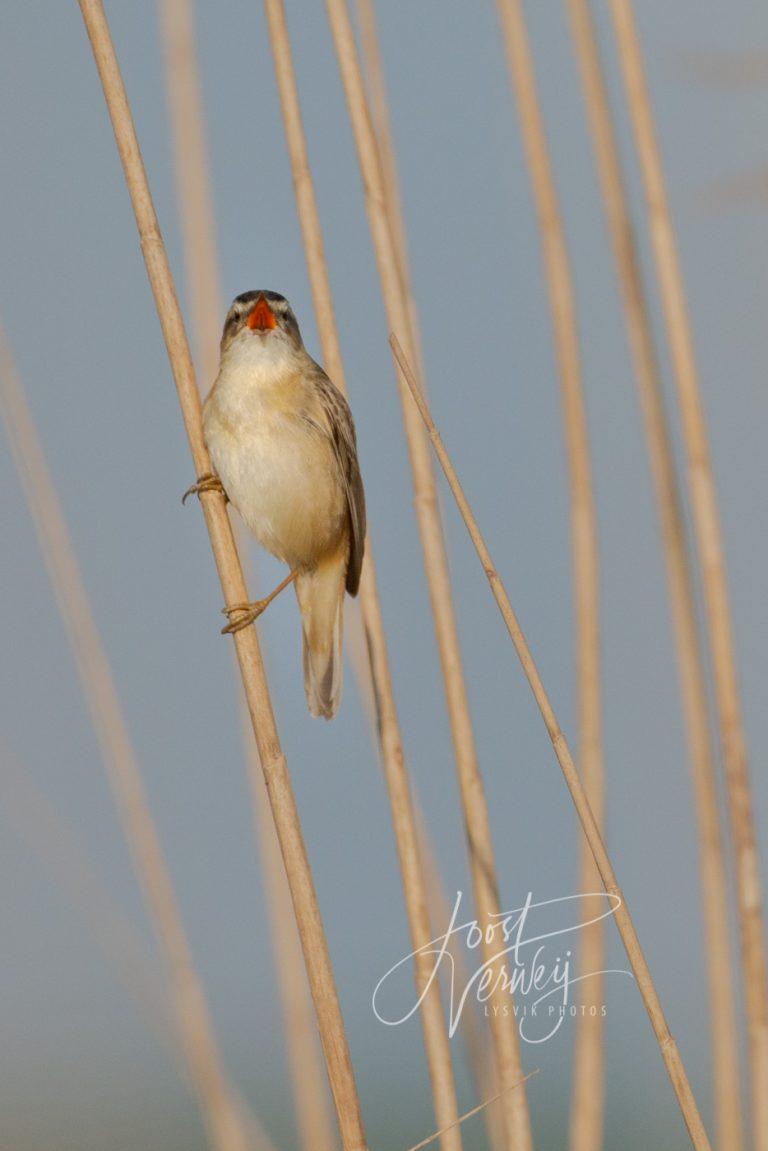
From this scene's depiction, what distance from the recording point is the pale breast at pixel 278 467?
2305mm

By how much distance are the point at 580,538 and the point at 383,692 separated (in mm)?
464

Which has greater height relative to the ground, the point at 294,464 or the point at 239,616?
the point at 294,464

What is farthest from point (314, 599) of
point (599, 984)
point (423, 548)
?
point (599, 984)

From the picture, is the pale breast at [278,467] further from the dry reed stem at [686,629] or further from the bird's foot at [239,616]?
the dry reed stem at [686,629]

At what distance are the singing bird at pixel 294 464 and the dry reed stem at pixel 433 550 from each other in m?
0.33

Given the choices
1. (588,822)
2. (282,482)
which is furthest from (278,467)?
(588,822)

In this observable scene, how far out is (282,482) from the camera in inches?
94.6

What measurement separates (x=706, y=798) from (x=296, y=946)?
0.86 m

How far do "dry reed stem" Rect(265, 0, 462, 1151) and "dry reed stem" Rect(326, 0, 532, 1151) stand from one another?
0.10 m

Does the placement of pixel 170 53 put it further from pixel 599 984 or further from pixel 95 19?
pixel 599 984

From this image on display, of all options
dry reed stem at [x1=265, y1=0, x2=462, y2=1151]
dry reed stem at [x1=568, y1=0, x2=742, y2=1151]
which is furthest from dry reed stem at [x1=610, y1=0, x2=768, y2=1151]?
dry reed stem at [x1=265, y1=0, x2=462, y2=1151]

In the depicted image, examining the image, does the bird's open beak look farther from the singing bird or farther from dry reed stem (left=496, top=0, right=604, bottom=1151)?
dry reed stem (left=496, top=0, right=604, bottom=1151)

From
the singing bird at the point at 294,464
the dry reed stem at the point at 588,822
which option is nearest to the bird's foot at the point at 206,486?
the singing bird at the point at 294,464

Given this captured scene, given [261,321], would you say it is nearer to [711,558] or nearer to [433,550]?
[433,550]
